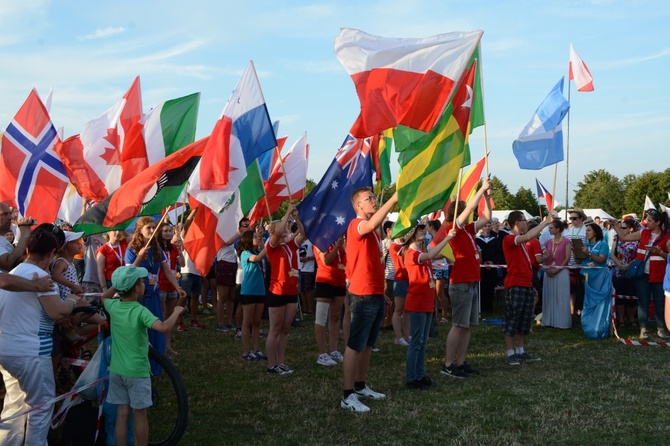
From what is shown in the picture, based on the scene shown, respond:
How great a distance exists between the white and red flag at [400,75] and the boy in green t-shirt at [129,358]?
2.84 metres

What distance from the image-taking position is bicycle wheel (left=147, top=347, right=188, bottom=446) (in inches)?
217

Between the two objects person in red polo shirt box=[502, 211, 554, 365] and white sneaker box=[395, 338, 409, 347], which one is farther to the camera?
white sneaker box=[395, 338, 409, 347]

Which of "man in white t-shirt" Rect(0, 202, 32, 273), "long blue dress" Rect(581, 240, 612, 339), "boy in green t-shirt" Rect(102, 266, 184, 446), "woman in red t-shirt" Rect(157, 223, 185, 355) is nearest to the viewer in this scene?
"boy in green t-shirt" Rect(102, 266, 184, 446)

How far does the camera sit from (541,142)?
382 inches

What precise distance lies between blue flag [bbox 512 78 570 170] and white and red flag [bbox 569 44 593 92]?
→ 2.30 metres

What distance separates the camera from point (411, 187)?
691 cm

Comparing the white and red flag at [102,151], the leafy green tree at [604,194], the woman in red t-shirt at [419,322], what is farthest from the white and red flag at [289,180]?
the leafy green tree at [604,194]

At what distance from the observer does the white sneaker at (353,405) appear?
21.8ft

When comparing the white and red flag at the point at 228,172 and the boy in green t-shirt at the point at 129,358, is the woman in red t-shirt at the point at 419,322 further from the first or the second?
the boy in green t-shirt at the point at 129,358

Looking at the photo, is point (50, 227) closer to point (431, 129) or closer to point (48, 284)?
point (48, 284)

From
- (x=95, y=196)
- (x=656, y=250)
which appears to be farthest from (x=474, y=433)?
(x=95, y=196)

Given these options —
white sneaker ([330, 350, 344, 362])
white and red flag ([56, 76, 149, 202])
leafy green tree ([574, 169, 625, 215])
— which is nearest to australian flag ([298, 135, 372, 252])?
white sneaker ([330, 350, 344, 362])

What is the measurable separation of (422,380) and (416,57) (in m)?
3.68

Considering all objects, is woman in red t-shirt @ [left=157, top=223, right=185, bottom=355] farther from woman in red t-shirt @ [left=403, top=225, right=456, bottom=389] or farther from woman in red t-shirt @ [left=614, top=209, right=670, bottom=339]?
woman in red t-shirt @ [left=614, top=209, right=670, bottom=339]
